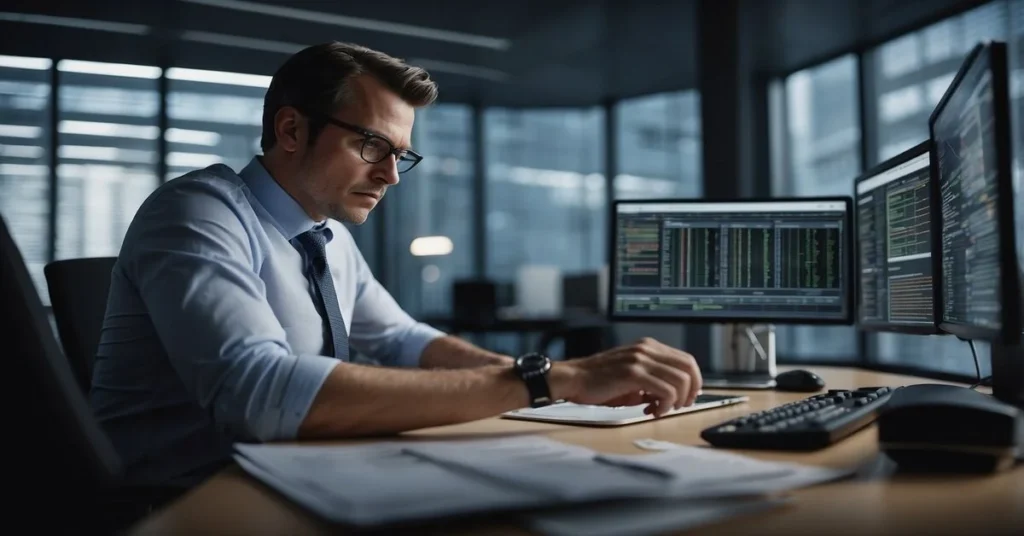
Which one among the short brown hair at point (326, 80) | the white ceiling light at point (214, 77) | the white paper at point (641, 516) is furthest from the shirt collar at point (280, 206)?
the white ceiling light at point (214, 77)

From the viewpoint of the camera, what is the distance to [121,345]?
1361mm

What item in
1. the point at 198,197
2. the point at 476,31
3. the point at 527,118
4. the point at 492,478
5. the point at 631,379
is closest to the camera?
the point at 492,478

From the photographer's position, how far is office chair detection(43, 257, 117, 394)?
1577 millimetres

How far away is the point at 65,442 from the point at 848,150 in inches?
248

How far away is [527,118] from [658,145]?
4.47 feet

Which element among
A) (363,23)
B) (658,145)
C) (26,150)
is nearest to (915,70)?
(658,145)

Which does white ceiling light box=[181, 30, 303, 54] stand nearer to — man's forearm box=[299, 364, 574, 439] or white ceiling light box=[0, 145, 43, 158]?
white ceiling light box=[0, 145, 43, 158]

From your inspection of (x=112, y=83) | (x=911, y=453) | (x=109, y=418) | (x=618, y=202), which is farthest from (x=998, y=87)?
(x=112, y=83)

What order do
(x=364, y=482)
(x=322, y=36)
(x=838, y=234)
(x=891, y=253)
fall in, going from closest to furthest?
(x=364, y=482)
(x=891, y=253)
(x=838, y=234)
(x=322, y=36)

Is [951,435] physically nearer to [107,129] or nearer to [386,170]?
[386,170]

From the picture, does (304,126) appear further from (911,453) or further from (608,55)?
(608,55)

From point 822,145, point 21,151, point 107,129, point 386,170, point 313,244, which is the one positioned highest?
point 107,129

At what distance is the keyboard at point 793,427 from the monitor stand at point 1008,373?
0.66 feet

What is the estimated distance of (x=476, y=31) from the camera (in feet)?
21.0
